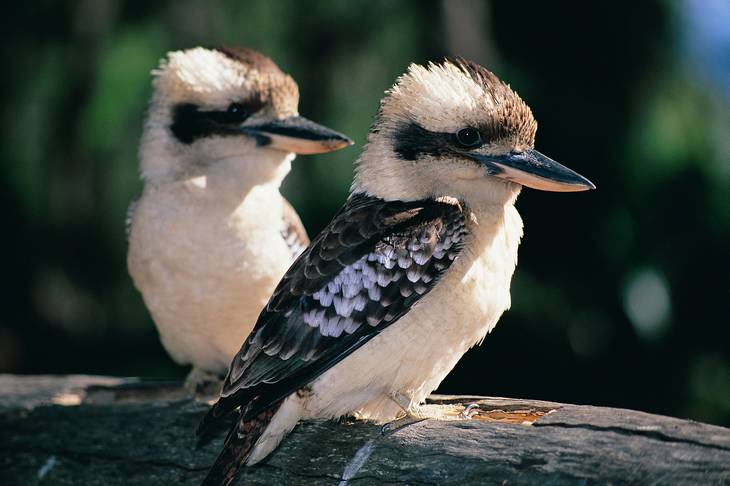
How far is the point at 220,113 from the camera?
3.93m

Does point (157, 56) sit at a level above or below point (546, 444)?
above

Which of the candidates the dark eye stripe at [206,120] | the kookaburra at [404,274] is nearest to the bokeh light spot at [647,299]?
the kookaburra at [404,274]

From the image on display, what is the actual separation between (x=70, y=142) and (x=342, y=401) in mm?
2458

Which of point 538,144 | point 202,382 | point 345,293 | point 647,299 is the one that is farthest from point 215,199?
point 647,299

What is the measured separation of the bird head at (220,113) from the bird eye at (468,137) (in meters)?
0.86

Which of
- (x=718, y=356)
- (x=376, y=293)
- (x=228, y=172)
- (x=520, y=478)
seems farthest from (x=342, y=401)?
(x=718, y=356)

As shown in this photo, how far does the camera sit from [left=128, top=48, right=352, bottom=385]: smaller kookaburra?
3727mm

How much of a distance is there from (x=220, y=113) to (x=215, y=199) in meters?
0.34

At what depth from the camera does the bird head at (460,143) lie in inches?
119

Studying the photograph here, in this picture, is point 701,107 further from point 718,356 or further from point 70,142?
point 70,142

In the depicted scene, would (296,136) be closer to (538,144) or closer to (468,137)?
(468,137)

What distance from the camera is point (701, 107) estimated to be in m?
4.60

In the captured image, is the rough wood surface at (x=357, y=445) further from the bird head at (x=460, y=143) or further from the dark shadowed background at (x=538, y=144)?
the dark shadowed background at (x=538, y=144)

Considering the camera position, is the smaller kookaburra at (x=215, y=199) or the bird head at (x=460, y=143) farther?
the smaller kookaburra at (x=215, y=199)
